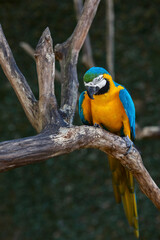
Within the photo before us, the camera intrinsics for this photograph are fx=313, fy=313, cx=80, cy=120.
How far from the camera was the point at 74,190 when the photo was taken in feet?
8.92

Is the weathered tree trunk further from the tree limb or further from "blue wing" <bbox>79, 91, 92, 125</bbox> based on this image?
"blue wing" <bbox>79, 91, 92, 125</bbox>

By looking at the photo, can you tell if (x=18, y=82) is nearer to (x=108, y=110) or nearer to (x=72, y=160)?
(x=108, y=110)

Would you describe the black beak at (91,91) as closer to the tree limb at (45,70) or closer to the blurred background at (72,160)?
the tree limb at (45,70)

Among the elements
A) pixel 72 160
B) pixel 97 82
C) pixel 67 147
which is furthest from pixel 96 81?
pixel 72 160

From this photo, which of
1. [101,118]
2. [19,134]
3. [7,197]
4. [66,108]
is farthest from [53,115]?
[7,197]

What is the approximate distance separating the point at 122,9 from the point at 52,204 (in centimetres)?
176

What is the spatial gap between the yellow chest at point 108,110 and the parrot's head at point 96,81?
0.04m

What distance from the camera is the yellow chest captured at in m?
1.45

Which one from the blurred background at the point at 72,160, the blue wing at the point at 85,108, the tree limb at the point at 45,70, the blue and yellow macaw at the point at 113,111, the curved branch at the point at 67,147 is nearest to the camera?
the curved branch at the point at 67,147

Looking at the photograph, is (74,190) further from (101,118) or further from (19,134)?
(101,118)

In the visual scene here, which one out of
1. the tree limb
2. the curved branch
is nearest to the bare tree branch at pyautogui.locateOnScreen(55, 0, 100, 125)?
the tree limb

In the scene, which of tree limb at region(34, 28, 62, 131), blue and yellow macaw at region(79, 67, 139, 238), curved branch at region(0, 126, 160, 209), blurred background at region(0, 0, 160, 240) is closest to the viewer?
curved branch at region(0, 126, 160, 209)

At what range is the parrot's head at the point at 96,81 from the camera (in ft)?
4.41

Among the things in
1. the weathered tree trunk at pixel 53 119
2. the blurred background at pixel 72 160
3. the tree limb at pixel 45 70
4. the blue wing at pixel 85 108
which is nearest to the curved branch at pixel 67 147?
the weathered tree trunk at pixel 53 119
